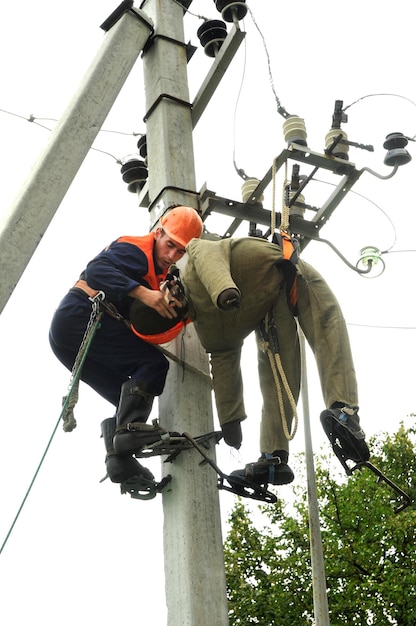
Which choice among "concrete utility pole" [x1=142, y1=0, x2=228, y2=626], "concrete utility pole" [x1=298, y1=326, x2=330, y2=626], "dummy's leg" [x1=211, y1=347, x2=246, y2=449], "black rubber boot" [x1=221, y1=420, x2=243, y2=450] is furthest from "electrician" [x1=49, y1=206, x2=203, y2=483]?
"concrete utility pole" [x1=298, y1=326, x2=330, y2=626]

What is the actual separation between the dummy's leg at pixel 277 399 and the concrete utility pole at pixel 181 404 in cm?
29

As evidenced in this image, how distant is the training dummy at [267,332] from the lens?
4383 mm

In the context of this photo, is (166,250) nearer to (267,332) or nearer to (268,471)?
(267,332)

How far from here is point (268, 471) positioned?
4.46 meters

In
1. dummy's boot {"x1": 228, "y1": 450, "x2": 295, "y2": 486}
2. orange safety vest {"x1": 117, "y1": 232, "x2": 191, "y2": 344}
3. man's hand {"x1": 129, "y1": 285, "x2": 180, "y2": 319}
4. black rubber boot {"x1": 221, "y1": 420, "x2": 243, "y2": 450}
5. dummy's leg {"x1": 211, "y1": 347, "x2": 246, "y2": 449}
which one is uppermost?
orange safety vest {"x1": 117, "y1": 232, "x2": 191, "y2": 344}

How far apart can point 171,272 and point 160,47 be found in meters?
1.89

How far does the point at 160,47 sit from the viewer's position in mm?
5691

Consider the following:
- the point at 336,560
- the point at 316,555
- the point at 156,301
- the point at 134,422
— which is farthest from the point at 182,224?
the point at 336,560

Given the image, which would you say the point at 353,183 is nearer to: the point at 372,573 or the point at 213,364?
the point at 213,364

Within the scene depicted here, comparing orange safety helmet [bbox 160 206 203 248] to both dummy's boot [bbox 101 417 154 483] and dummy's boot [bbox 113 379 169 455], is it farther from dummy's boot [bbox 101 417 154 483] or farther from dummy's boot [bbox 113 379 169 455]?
dummy's boot [bbox 101 417 154 483]

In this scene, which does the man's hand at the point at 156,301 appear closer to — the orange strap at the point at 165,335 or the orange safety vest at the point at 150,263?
the orange strap at the point at 165,335

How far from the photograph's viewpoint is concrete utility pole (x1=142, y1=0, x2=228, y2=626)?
12.9ft

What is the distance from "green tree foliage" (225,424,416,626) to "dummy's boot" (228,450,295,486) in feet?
44.4

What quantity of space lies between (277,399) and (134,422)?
2.59 feet
